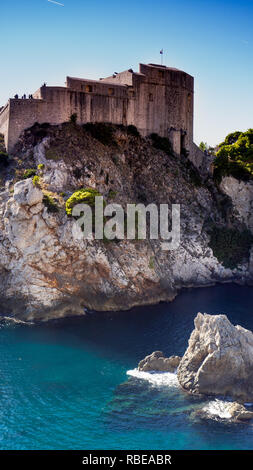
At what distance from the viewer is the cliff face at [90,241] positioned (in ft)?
143

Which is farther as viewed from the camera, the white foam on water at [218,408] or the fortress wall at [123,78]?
the fortress wall at [123,78]

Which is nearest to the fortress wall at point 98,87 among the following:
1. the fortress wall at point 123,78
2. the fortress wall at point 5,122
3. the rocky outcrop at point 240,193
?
the fortress wall at point 123,78

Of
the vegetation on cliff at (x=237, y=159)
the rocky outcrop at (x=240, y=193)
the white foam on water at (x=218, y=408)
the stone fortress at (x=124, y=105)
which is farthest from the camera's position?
the vegetation on cliff at (x=237, y=159)

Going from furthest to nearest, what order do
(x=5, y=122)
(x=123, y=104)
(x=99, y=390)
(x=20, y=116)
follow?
(x=123, y=104), (x=5, y=122), (x=20, y=116), (x=99, y=390)

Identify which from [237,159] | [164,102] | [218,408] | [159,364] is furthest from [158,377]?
[237,159]

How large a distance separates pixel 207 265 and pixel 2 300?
22598 millimetres

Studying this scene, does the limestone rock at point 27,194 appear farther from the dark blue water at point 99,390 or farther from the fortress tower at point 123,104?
the dark blue water at point 99,390

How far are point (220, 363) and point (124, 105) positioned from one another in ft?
115

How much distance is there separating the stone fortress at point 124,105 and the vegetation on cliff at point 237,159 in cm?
258

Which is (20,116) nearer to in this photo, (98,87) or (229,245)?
(98,87)

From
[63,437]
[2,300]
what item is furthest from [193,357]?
[2,300]

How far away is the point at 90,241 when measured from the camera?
45.2m

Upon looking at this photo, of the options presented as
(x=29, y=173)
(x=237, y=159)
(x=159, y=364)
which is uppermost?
(x=237, y=159)
